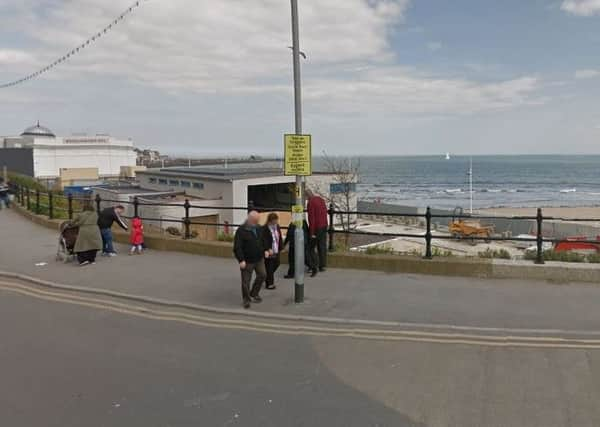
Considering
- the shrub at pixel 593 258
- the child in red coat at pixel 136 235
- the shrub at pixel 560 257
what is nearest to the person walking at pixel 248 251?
→ the child in red coat at pixel 136 235

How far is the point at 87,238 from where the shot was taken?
9.80m

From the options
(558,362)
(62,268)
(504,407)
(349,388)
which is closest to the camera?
(504,407)

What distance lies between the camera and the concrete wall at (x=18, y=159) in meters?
71.3

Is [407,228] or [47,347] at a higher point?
[47,347]

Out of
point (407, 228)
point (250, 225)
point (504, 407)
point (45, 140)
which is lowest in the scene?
point (407, 228)

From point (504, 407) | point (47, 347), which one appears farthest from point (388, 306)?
point (47, 347)

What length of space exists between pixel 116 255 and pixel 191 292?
148 inches

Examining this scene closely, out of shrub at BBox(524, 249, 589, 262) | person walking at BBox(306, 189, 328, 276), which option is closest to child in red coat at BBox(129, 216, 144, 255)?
person walking at BBox(306, 189, 328, 276)

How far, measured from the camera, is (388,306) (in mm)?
6922

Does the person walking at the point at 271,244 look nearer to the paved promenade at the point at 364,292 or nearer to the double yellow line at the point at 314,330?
the paved promenade at the point at 364,292

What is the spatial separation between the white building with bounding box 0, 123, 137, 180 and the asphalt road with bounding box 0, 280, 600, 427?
2673 inches

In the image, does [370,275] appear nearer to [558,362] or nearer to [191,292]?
[191,292]

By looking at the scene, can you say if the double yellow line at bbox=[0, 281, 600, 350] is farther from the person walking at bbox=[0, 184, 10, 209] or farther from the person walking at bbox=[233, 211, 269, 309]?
the person walking at bbox=[0, 184, 10, 209]

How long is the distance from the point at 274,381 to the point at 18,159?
7918 cm
